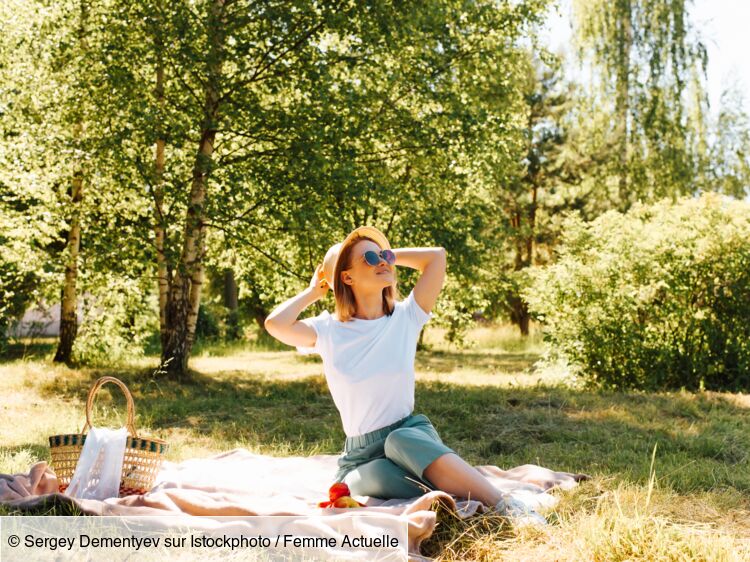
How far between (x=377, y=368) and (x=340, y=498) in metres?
0.69

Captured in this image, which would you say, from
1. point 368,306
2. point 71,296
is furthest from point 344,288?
point 71,296

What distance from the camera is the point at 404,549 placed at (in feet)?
10.7

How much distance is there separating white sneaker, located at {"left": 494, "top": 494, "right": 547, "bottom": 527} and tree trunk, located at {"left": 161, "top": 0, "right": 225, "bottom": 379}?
18.3ft

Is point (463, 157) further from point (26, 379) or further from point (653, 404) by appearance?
point (26, 379)

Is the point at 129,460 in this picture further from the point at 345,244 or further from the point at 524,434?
the point at 524,434

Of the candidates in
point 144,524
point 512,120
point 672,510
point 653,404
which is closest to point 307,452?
point 144,524

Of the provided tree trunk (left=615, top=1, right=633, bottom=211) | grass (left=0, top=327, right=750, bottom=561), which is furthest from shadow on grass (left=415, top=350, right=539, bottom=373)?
tree trunk (left=615, top=1, right=633, bottom=211)

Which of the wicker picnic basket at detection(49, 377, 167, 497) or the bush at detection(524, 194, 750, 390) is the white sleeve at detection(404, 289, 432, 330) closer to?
the wicker picnic basket at detection(49, 377, 167, 497)

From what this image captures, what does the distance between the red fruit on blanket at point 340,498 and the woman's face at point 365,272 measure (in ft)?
3.45

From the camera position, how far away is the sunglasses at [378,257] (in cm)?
391

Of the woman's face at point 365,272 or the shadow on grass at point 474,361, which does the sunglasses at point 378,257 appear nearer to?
the woman's face at point 365,272

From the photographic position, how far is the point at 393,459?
3.86 m

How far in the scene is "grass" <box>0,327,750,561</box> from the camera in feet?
11.0

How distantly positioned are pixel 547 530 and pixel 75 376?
26.8 ft
